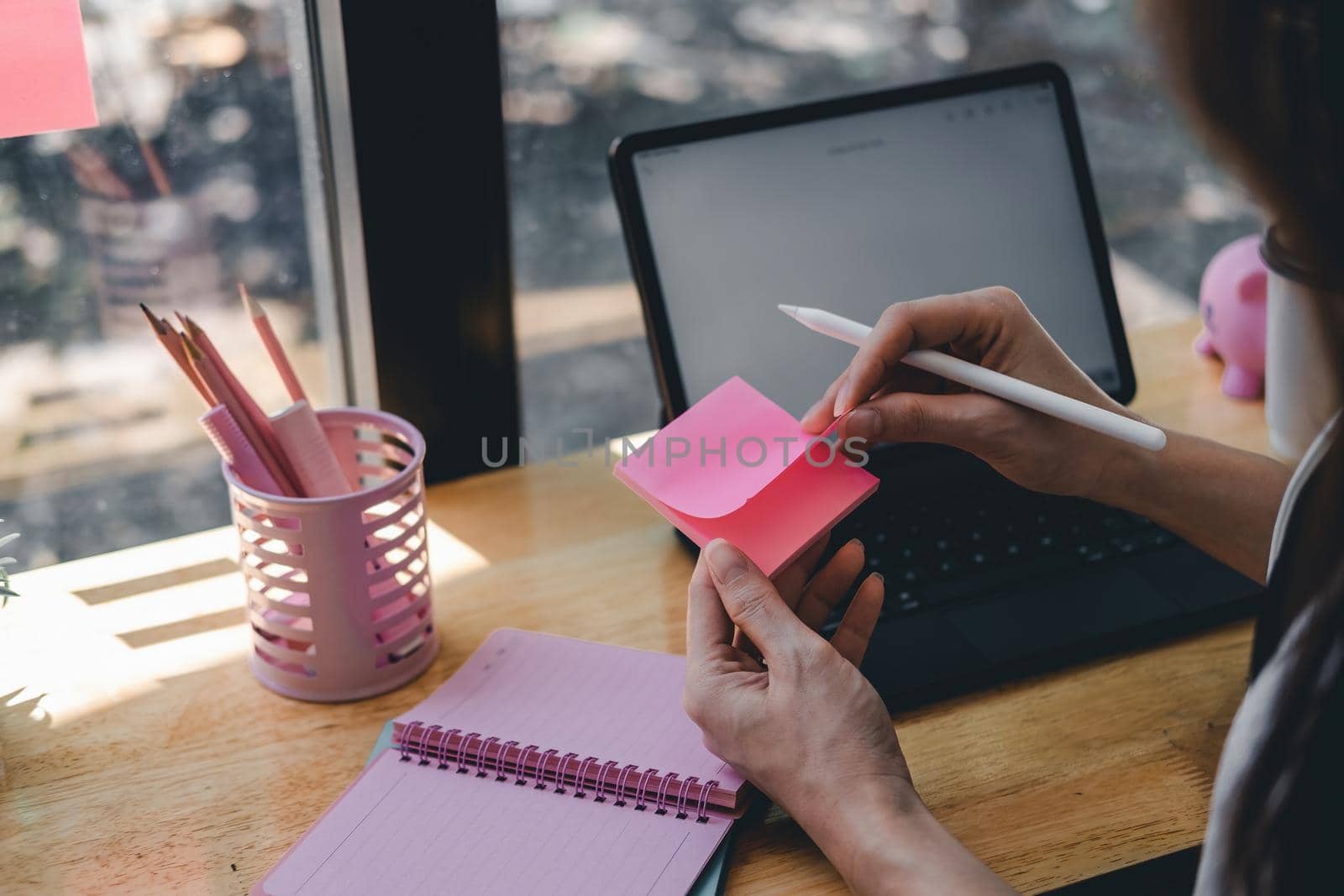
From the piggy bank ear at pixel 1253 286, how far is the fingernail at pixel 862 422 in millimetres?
564

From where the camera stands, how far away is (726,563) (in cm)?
67

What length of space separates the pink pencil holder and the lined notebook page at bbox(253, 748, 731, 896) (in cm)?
10

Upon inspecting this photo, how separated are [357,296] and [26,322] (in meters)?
0.25

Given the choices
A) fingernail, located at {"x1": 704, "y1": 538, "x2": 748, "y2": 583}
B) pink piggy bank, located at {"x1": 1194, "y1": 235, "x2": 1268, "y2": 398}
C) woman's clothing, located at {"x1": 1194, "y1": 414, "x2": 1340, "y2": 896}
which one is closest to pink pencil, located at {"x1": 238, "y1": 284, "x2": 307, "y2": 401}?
fingernail, located at {"x1": 704, "y1": 538, "x2": 748, "y2": 583}

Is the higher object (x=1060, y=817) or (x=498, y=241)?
(x=498, y=241)

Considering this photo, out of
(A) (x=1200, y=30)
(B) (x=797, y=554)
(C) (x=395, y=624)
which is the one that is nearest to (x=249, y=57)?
(C) (x=395, y=624)

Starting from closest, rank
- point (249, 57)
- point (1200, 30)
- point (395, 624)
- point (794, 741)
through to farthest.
A: point (1200, 30)
point (794, 741)
point (395, 624)
point (249, 57)

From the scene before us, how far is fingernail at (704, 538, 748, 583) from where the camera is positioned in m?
0.67

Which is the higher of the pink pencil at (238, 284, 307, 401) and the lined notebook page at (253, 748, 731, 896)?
the pink pencil at (238, 284, 307, 401)

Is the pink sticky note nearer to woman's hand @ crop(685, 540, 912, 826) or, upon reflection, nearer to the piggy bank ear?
woman's hand @ crop(685, 540, 912, 826)

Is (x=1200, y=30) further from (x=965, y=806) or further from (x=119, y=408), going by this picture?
(x=119, y=408)

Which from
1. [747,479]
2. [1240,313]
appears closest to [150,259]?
[747,479]

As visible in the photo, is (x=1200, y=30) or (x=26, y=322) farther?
(x=26, y=322)

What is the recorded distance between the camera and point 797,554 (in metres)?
0.71
